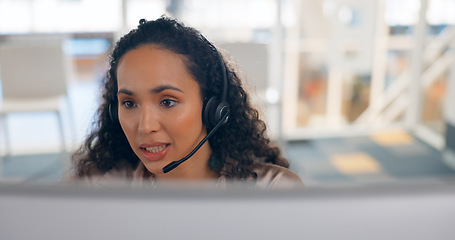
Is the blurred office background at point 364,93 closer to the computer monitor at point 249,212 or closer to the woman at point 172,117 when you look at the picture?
the woman at point 172,117

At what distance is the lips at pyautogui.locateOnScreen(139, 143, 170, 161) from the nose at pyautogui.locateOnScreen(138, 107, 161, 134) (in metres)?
0.02

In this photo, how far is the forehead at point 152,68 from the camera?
0.36m

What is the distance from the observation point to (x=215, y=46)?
416 mm

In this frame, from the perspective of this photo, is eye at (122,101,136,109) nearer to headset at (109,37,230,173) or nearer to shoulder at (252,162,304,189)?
headset at (109,37,230,173)

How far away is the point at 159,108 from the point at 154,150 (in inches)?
1.8

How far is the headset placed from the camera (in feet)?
1.31

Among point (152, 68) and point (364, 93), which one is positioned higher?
point (152, 68)

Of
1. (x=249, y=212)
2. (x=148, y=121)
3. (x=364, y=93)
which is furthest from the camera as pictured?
(x=364, y=93)

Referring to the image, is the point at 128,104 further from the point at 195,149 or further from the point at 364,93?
the point at 364,93

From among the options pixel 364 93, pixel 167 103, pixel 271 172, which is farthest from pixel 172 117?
pixel 364 93

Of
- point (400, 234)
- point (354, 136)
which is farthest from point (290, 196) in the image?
point (354, 136)

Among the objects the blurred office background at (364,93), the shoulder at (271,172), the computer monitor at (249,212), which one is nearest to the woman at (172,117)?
the shoulder at (271,172)

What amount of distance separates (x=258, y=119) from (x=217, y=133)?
60mm

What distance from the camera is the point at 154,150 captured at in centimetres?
38
